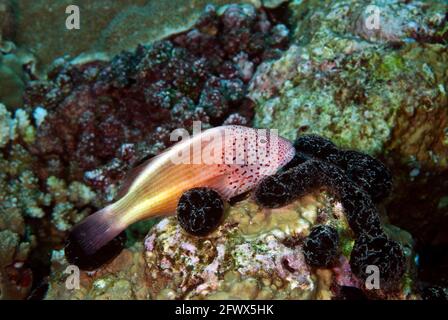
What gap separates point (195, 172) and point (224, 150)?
0.24 metres

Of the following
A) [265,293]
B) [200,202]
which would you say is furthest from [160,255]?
[265,293]

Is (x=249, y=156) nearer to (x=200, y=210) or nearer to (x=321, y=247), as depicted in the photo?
(x=200, y=210)

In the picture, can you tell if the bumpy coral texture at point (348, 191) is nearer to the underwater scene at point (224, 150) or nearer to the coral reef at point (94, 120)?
the underwater scene at point (224, 150)

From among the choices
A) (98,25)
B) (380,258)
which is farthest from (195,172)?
(98,25)

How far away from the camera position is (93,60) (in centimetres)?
592

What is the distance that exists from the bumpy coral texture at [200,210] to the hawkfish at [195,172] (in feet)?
0.67

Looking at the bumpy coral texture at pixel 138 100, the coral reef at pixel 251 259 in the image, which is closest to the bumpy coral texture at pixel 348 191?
the coral reef at pixel 251 259

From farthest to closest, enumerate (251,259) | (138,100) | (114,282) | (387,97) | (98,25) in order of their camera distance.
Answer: (98,25), (138,100), (387,97), (114,282), (251,259)

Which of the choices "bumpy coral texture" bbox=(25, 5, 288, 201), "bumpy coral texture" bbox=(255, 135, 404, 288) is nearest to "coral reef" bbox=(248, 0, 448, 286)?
"bumpy coral texture" bbox=(25, 5, 288, 201)

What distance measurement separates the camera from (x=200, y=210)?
250 centimetres

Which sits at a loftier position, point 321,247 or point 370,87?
point 370,87

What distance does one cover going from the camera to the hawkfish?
109 inches

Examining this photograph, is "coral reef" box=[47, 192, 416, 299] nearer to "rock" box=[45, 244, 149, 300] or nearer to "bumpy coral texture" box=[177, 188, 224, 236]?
"rock" box=[45, 244, 149, 300]
